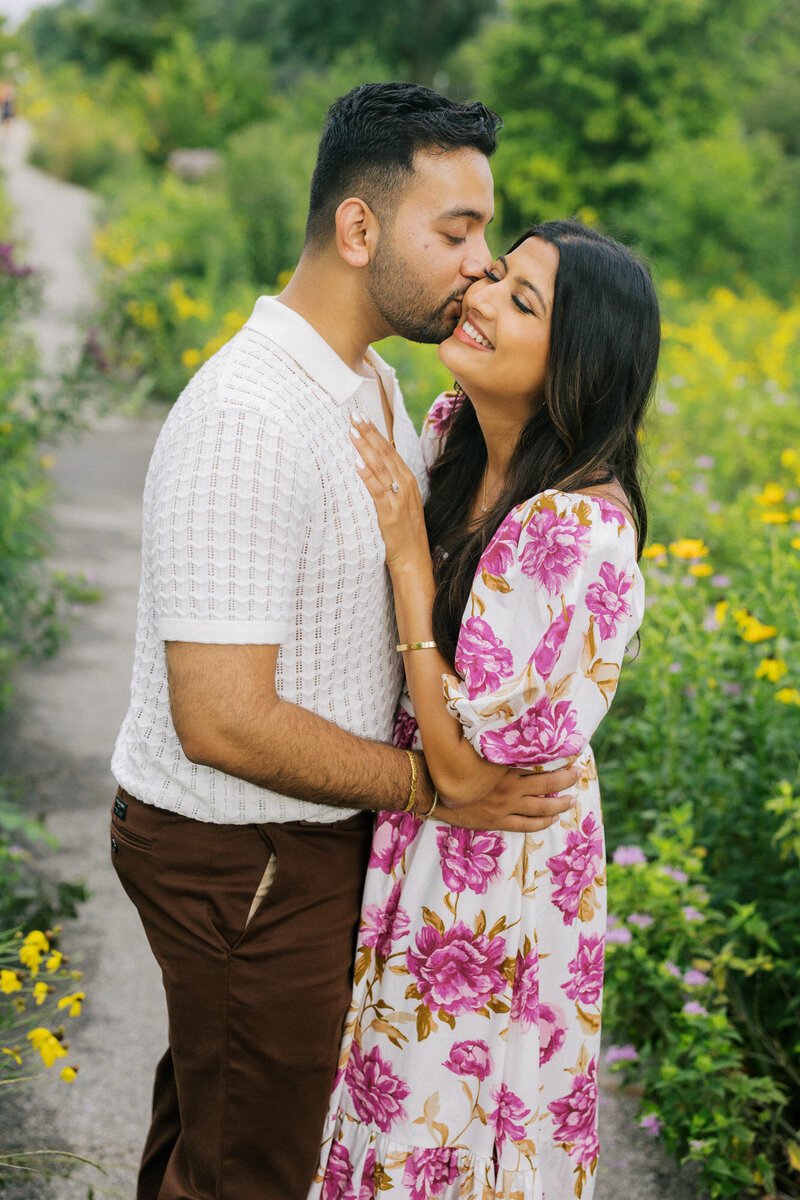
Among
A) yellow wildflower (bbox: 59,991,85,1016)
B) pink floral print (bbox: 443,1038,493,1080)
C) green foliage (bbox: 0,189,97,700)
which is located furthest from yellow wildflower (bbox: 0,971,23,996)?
green foliage (bbox: 0,189,97,700)

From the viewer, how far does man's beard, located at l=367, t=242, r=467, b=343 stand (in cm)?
180

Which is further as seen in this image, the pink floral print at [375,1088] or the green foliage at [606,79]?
the green foliage at [606,79]

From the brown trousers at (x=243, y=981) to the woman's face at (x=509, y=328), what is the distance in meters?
0.81

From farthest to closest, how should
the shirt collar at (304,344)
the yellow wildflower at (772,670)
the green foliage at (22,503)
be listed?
the green foliage at (22,503), the yellow wildflower at (772,670), the shirt collar at (304,344)

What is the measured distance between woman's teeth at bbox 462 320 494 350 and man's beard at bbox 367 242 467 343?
0.04 metres

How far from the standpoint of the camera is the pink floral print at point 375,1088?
6.00 ft

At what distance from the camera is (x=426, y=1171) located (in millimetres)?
1834

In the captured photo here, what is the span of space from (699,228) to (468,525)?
47.0 feet

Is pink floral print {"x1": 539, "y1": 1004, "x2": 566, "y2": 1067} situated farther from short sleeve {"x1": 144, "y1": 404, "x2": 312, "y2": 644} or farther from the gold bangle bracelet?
short sleeve {"x1": 144, "y1": 404, "x2": 312, "y2": 644}

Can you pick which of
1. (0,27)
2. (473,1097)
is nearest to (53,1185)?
(473,1097)

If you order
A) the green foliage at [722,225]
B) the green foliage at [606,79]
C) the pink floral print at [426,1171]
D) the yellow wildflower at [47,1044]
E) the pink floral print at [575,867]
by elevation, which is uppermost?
the green foliage at [606,79]

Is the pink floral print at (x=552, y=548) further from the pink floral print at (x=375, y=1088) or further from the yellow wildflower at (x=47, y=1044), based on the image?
the yellow wildflower at (x=47, y=1044)

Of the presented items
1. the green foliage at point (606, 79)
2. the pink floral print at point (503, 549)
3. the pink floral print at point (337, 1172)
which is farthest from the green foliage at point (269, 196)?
the pink floral print at point (337, 1172)

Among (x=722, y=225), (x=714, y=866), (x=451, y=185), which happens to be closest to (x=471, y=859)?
(x=451, y=185)
